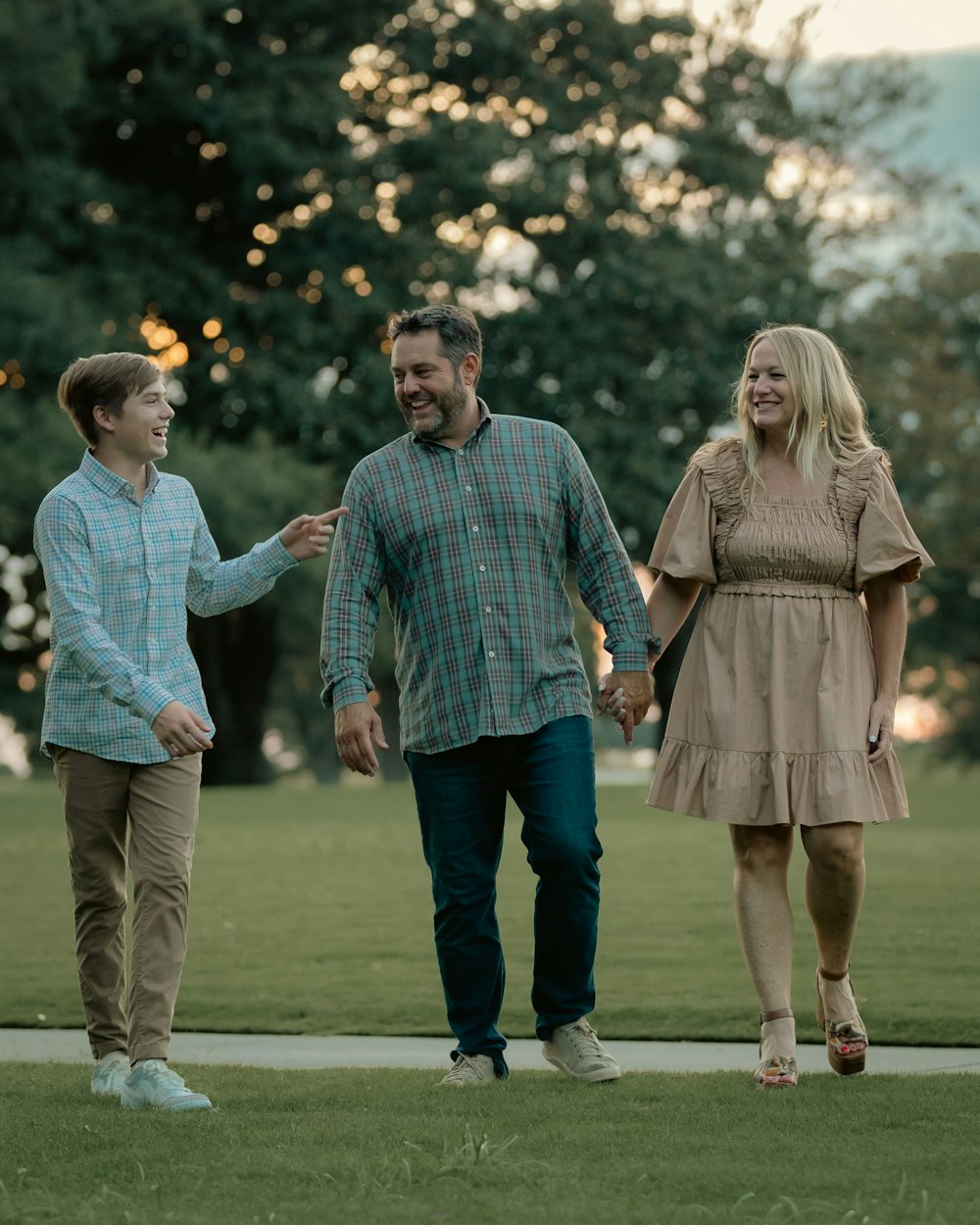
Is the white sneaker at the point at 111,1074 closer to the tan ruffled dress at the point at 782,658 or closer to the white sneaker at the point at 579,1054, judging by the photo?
the white sneaker at the point at 579,1054

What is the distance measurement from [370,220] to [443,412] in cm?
2077

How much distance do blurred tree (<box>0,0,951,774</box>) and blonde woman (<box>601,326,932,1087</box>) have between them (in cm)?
1914

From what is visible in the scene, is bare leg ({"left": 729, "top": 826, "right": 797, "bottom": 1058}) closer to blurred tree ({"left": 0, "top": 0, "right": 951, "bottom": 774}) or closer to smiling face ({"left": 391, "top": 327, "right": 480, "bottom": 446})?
smiling face ({"left": 391, "top": 327, "right": 480, "bottom": 446})

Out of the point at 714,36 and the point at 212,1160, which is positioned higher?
the point at 714,36

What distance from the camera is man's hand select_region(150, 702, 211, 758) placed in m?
5.19

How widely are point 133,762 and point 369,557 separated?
3.05 ft

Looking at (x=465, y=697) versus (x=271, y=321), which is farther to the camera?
(x=271, y=321)

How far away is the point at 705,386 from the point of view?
27.2 m

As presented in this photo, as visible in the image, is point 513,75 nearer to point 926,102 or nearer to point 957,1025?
point 926,102

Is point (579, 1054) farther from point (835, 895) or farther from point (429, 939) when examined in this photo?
point (429, 939)

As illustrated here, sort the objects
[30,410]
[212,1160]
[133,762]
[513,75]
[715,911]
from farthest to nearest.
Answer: [513,75]
[30,410]
[715,911]
[133,762]
[212,1160]

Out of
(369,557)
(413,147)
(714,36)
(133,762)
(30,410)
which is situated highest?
(714,36)

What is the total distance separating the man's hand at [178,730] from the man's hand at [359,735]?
1.41ft

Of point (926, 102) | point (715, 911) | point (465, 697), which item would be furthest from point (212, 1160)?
point (926, 102)
